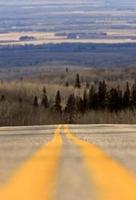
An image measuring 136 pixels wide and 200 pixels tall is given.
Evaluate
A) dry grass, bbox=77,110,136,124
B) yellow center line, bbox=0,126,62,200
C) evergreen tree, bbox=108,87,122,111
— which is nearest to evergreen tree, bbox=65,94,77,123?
dry grass, bbox=77,110,136,124

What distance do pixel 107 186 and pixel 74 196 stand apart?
15.6 inches

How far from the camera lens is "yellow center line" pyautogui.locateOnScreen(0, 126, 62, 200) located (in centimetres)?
500

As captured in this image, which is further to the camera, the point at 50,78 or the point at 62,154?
the point at 50,78

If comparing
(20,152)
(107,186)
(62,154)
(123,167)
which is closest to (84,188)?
(107,186)

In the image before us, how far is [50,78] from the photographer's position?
12375 centimetres

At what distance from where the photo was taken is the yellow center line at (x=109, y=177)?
16.4 ft

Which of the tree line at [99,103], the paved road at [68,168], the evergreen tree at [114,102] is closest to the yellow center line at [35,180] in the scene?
the paved road at [68,168]

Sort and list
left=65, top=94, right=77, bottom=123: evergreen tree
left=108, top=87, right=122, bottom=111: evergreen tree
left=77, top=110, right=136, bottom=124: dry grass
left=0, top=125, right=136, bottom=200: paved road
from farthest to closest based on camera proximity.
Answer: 1. left=108, top=87, right=122, bottom=111: evergreen tree
2. left=65, top=94, right=77, bottom=123: evergreen tree
3. left=77, top=110, right=136, bottom=124: dry grass
4. left=0, top=125, right=136, bottom=200: paved road

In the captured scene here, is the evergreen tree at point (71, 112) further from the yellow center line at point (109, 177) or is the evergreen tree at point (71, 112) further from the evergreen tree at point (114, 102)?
the yellow center line at point (109, 177)

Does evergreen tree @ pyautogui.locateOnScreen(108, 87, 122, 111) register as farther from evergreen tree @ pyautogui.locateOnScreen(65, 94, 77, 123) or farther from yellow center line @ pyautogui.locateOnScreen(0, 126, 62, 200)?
yellow center line @ pyautogui.locateOnScreen(0, 126, 62, 200)

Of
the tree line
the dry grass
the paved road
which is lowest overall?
the tree line

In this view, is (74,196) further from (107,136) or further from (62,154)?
(107,136)

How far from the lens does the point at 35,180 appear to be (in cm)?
567

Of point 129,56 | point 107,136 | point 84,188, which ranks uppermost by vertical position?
point 84,188
